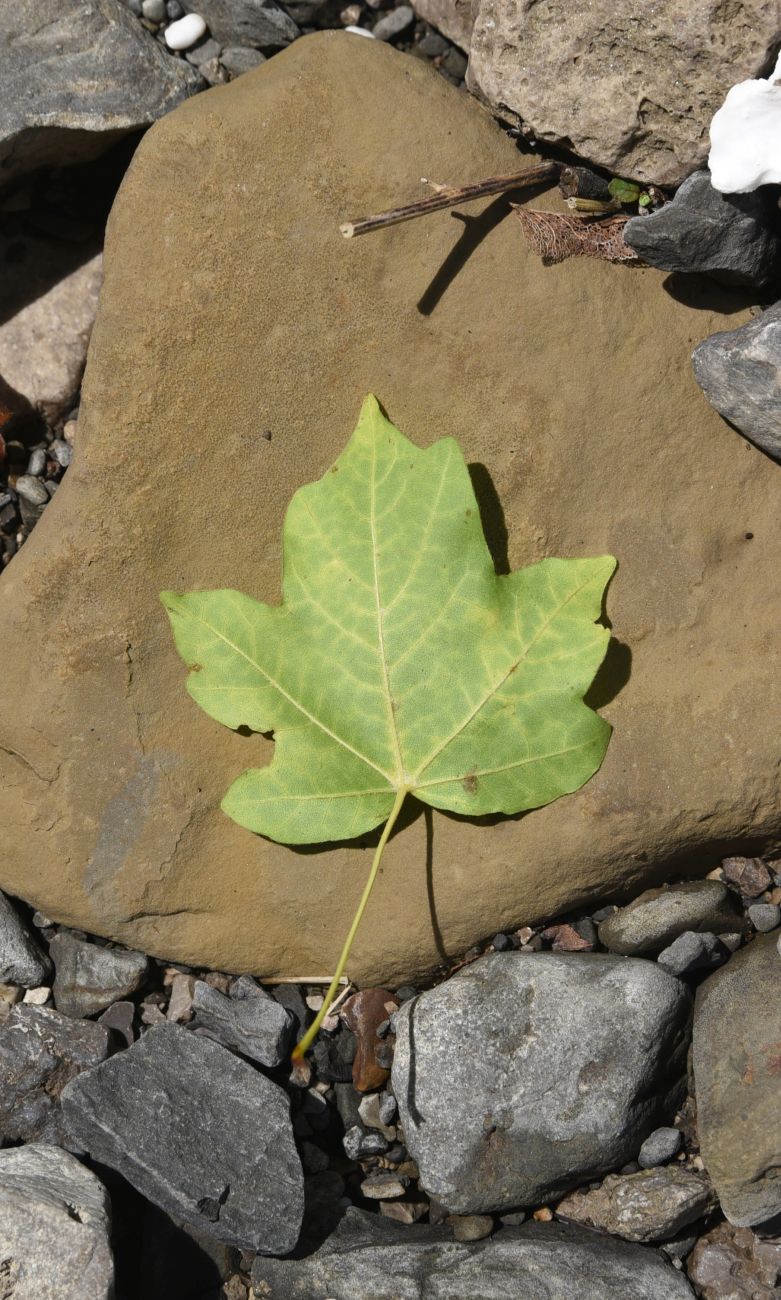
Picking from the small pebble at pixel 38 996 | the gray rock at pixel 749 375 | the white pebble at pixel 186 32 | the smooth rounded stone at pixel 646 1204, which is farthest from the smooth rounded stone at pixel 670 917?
the white pebble at pixel 186 32

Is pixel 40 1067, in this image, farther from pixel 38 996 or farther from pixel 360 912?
pixel 360 912

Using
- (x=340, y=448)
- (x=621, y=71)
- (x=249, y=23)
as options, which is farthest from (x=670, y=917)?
(x=249, y=23)

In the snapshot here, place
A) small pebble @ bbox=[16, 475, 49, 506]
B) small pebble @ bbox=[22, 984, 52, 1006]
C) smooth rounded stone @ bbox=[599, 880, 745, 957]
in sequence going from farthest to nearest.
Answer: small pebble @ bbox=[16, 475, 49, 506] < small pebble @ bbox=[22, 984, 52, 1006] < smooth rounded stone @ bbox=[599, 880, 745, 957]

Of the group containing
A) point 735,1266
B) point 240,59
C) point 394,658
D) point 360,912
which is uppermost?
point 240,59

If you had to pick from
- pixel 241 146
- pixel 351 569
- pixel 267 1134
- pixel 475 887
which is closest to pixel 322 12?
pixel 241 146

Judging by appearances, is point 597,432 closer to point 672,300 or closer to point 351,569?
A: point 672,300

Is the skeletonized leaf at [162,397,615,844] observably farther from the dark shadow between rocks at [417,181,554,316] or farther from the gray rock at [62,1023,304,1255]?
the gray rock at [62,1023,304,1255]

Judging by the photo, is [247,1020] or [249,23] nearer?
[247,1020]

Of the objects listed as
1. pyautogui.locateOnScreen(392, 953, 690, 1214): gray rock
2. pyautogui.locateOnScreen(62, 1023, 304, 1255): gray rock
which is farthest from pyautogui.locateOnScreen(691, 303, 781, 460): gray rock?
pyautogui.locateOnScreen(62, 1023, 304, 1255): gray rock
